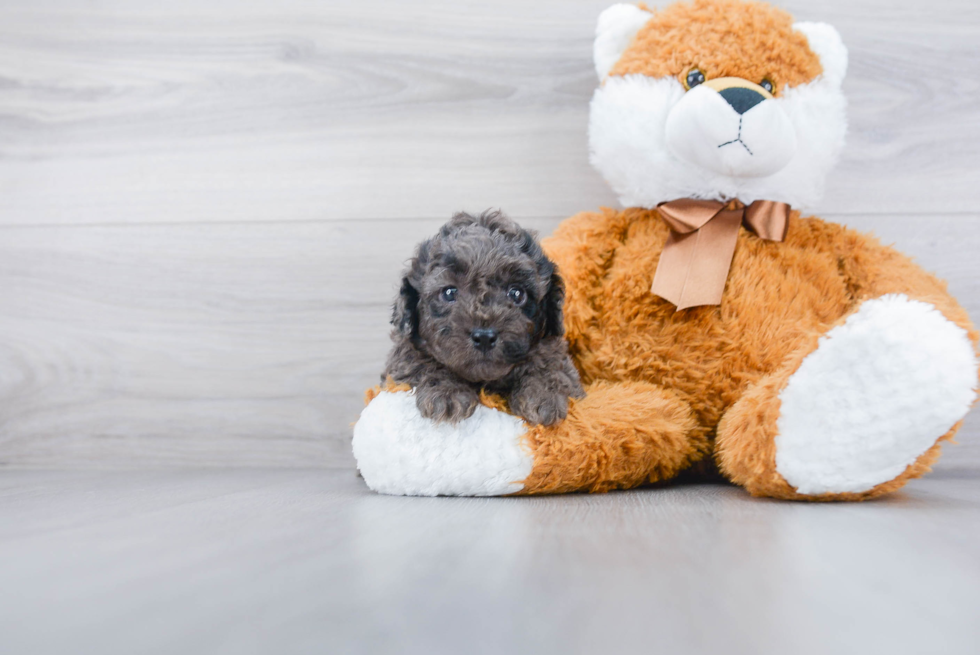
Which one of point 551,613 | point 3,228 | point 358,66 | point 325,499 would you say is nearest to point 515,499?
point 325,499

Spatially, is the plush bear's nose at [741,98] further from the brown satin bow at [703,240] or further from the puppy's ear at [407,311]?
the puppy's ear at [407,311]

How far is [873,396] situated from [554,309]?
384 millimetres

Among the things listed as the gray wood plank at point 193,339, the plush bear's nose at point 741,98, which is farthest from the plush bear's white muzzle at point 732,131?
the gray wood plank at point 193,339

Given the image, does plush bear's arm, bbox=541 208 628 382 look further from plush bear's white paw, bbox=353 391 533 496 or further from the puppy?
plush bear's white paw, bbox=353 391 533 496

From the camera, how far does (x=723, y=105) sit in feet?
3.05

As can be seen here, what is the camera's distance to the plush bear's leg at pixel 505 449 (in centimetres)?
84

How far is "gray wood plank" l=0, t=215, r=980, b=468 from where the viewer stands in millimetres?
1308

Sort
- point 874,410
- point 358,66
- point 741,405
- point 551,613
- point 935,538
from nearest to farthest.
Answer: point 551,613
point 935,538
point 874,410
point 741,405
point 358,66

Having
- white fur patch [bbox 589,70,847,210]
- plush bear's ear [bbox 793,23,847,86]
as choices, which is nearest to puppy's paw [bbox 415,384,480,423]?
white fur patch [bbox 589,70,847,210]

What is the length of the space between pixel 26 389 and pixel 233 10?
0.84m

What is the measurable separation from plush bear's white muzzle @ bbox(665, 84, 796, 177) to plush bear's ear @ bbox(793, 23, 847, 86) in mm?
150

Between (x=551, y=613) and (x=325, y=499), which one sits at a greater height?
(x=551, y=613)

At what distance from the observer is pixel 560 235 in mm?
1101

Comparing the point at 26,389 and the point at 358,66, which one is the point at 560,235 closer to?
the point at 358,66
